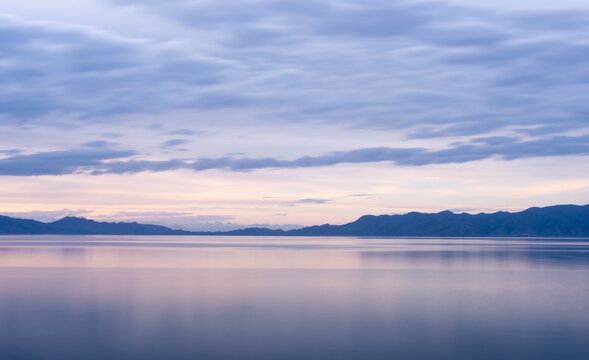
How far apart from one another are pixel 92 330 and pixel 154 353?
5.20m

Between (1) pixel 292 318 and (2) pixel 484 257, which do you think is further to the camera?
(2) pixel 484 257

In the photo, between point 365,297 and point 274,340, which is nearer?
point 274,340

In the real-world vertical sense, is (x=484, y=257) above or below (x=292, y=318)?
above

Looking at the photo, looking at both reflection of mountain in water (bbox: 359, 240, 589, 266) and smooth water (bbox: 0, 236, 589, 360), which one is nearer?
smooth water (bbox: 0, 236, 589, 360)

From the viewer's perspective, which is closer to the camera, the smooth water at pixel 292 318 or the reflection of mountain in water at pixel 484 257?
the smooth water at pixel 292 318

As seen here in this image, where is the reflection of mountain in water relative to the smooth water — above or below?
above

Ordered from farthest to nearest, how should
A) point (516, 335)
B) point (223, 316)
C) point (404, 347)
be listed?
point (223, 316) < point (516, 335) < point (404, 347)

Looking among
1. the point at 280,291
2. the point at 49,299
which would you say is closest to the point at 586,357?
the point at 280,291

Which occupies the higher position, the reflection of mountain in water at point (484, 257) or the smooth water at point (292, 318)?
the reflection of mountain in water at point (484, 257)

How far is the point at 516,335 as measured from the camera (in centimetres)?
2338

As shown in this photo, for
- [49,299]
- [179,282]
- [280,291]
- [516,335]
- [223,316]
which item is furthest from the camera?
[179,282]

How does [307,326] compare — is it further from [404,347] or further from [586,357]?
[586,357]

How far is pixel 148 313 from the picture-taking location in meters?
28.5

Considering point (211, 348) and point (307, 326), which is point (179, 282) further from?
point (211, 348)
